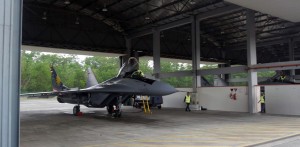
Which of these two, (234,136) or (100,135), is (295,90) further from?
(100,135)

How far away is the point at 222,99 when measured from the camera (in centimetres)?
2017

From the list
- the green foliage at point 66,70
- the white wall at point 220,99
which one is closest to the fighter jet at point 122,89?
the white wall at point 220,99

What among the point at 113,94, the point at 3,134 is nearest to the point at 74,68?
the point at 113,94

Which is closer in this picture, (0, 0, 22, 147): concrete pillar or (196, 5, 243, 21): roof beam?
(0, 0, 22, 147): concrete pillar

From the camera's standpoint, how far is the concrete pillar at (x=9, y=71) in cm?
400

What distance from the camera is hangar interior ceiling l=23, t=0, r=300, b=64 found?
21656mm

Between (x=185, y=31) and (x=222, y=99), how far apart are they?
11.3 meters

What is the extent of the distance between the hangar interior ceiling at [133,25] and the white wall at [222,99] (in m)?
5.86

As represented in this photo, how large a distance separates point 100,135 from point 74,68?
53176mm

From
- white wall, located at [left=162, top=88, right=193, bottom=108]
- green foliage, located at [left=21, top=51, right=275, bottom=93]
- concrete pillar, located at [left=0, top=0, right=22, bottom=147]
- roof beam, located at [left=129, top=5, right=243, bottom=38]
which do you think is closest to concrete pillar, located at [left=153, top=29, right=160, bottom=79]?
roof beam, located at [left=129, top=5, right=243, bottom=38]

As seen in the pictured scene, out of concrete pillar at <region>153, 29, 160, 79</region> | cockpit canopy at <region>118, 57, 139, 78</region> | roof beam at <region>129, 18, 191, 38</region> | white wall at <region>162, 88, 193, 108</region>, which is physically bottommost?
white wall at <region>162, 88, 193, 108</region>

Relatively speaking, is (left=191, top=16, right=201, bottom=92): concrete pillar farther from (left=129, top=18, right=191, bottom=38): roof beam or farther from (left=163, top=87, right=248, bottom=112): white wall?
(left=129, top=18, right=191, bottom=38): roof beam

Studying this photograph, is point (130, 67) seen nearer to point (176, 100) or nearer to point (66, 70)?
point (176, 100)

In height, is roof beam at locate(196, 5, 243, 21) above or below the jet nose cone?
above
